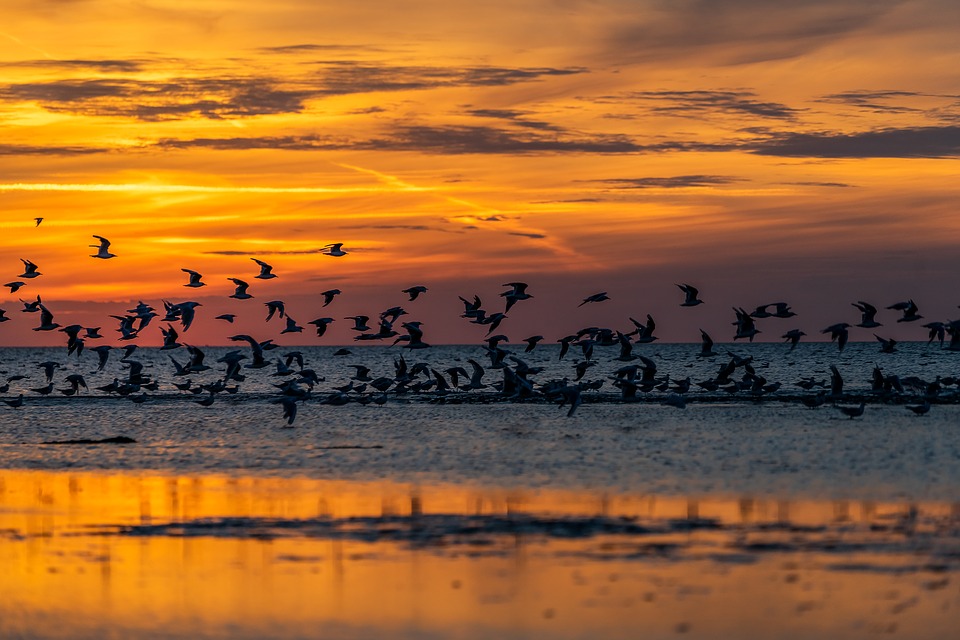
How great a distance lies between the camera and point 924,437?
1614 inches

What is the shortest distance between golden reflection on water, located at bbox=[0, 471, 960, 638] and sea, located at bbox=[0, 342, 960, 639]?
2.1 inches

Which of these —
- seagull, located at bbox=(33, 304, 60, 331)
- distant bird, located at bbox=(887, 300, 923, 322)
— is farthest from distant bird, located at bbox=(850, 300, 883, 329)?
seagull, located at bbox=(33, 304, 60, 331)

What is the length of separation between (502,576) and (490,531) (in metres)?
4.11

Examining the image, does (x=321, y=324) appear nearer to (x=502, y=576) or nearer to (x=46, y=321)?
(x=46, y=321)

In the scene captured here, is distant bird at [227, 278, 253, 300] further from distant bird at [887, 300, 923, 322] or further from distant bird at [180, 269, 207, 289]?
distant bird at [887, 300, 923, 322]

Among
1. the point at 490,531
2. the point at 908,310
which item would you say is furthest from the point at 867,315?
the point at 490,531

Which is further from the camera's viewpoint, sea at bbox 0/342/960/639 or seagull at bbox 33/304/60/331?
seagull at bbox 33/304/60/331

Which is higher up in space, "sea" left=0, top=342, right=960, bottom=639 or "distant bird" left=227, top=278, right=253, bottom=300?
"distant bird" left=227, top=278, right=253, bottom=300

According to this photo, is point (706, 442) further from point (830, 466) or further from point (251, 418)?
point (251, 418)

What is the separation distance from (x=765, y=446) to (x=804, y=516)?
14370 millimetres

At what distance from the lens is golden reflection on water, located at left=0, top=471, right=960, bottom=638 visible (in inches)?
669

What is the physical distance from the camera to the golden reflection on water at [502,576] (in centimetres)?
1698

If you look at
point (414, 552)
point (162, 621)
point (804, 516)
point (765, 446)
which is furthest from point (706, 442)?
point (162, 621)

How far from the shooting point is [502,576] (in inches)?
A: 774
